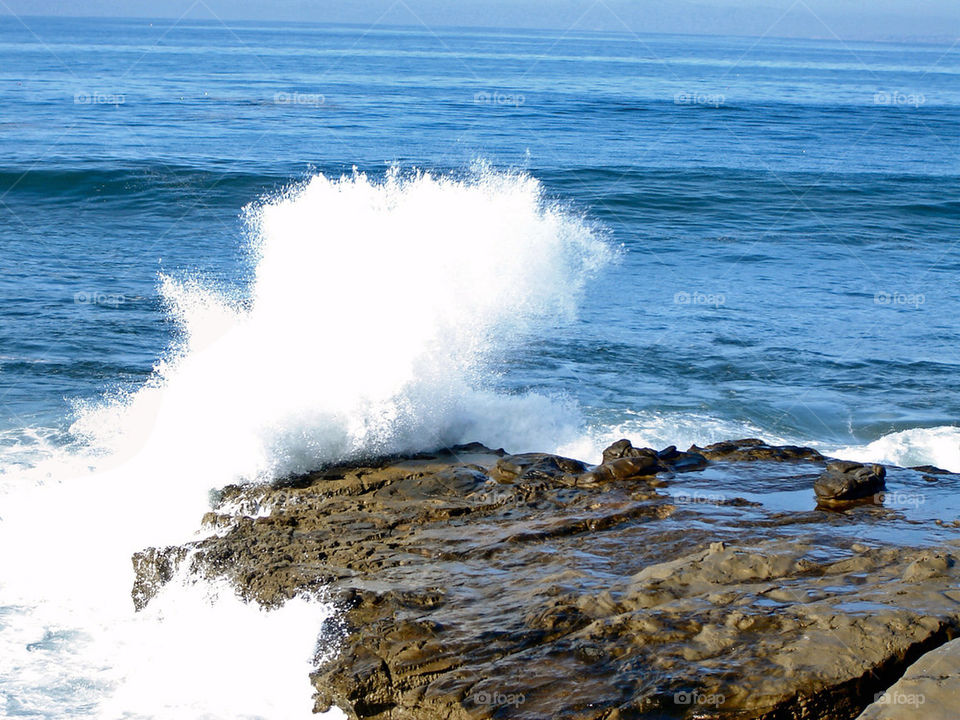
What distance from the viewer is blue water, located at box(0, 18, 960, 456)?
43.4ft

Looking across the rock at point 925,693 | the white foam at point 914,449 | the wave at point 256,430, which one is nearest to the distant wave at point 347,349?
the wave at point 256,430

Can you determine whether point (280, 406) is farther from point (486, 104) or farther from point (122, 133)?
point (486, 104)

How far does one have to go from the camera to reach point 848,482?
7699mm

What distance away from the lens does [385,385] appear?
8844mm

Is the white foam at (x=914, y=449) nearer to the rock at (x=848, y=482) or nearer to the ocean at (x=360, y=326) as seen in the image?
the ocean at (x=360, y=326)

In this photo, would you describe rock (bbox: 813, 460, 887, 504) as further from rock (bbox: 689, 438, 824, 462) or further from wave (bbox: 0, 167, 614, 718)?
wave (bbox: 0, 167, 614, 718)

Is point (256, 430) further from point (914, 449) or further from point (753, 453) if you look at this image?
point (914, 449)

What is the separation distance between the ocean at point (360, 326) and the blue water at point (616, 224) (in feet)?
0.29

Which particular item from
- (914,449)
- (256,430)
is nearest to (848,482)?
(914,449)

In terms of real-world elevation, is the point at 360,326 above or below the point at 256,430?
above

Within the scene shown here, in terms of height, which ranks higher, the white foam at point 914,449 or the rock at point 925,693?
the rock at point 925,693

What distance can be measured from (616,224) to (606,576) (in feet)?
56.6

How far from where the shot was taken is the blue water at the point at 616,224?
520 inches

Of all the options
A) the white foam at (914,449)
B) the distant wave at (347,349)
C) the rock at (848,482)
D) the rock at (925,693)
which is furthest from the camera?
the white foam at (914,449)
